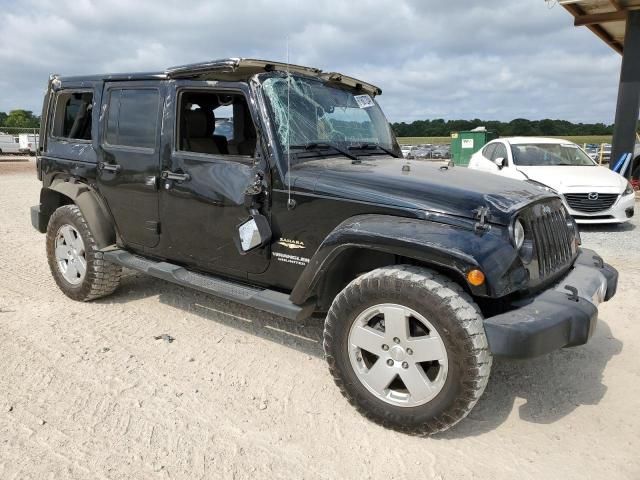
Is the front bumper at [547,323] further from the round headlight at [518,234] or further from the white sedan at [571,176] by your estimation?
the white sedan at [571,176]

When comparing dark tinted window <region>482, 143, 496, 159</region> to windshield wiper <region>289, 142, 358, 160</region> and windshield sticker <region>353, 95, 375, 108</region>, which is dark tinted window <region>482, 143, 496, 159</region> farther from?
windshield wiper <region>289, 142, 358, 160</region>

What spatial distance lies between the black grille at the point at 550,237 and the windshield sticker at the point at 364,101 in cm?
173

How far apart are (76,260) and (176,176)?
1.69m

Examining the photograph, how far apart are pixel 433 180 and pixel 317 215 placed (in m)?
0.76

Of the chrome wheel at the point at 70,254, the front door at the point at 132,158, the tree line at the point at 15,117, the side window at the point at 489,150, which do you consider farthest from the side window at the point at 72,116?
the tree line at the point at 15,117

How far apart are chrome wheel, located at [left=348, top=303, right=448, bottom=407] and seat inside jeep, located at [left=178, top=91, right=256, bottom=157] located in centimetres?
167

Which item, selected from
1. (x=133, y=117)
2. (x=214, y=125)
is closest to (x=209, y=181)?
(x=214, y=125)

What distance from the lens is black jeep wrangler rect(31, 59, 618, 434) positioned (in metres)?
2.72

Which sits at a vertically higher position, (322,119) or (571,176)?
(322,119)

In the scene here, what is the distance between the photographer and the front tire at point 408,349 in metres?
2.65

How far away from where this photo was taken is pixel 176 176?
3.96 meters

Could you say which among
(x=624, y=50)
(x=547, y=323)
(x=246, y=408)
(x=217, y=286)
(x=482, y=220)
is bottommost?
(x=246, y=408)

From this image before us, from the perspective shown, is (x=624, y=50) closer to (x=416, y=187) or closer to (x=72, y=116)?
(x=416, y=187)

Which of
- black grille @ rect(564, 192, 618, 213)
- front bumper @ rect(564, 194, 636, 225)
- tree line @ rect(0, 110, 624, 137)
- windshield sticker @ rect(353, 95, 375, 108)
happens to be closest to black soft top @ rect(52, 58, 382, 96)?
windshield sticker @ rect(353, 95, 375, 108)
